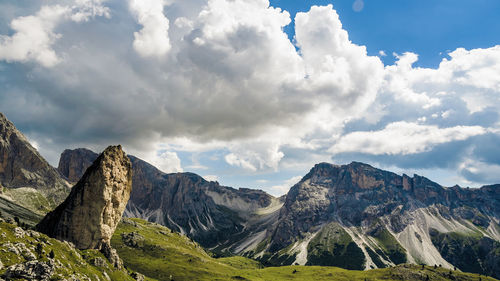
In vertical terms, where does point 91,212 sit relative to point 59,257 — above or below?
above

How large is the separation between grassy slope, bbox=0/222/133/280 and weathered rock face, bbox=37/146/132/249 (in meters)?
8.26

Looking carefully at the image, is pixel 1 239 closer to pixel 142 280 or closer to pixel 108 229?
pixel 108 229

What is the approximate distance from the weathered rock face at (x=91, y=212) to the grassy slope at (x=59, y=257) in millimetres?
8259

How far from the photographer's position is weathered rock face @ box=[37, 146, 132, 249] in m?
154

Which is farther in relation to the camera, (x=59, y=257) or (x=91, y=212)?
(x=91, y=212)

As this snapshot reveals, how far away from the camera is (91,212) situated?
155000 millimetres

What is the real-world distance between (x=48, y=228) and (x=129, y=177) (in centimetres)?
4251

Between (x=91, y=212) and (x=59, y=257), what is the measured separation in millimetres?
34054

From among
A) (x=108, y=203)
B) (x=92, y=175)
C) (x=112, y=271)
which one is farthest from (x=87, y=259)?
(x=92, y=175)

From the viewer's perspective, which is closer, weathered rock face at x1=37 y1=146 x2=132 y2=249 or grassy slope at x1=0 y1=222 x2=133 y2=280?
grassy slope at x1=0 y1=222 x2=133 y2=280

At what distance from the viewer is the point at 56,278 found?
107 m

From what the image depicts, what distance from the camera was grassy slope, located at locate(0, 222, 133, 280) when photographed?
10412 centimetres

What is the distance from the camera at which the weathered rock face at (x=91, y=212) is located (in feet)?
504

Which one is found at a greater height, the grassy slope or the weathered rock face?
the weathered rock face
